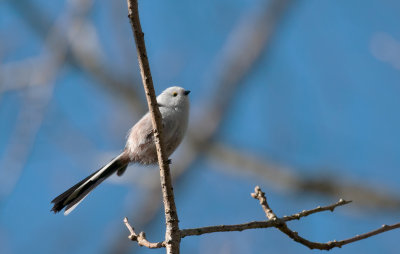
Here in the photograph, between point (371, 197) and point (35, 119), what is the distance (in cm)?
314

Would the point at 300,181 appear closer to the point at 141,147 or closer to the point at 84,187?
the point at 141,147

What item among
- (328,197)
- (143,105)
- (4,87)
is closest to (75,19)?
(4,87)

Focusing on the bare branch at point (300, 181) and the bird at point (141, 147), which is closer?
the bird at point (141, 147)

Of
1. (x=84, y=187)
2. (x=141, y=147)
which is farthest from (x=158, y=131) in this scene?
(x=84, y=187)

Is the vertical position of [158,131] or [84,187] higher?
[84,187]

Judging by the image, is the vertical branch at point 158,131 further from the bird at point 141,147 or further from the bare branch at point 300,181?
the bare branch at point 300,181

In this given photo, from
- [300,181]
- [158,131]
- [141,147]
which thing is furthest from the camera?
[300,181]

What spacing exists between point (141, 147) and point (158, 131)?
845 mm

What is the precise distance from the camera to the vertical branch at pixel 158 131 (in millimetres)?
1727

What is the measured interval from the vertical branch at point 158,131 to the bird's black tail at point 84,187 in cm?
86

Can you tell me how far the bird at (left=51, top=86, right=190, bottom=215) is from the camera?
269 centimetres

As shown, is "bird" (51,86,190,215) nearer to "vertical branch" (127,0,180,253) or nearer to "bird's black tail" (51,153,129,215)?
"bird's black tail" (51,153,129,215)

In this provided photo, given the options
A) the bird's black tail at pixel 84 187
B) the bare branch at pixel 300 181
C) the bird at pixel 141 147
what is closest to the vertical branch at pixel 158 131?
the bird at pixel 141 147

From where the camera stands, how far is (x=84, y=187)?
2766 mm
